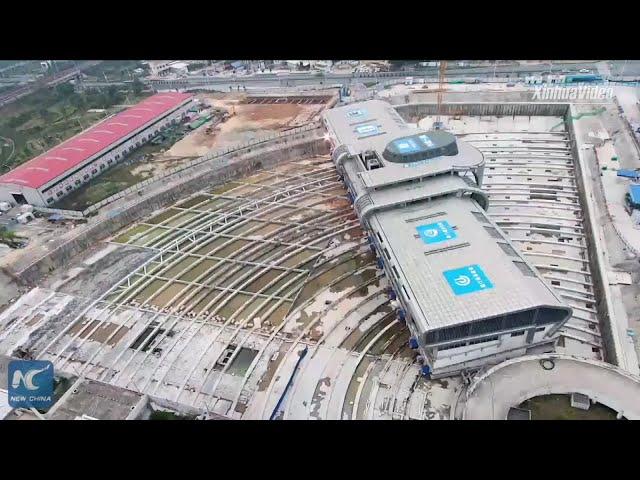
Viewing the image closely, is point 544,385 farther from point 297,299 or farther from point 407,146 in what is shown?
point 407,146

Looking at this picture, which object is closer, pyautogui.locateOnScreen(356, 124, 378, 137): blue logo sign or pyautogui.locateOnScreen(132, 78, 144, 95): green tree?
pyautogui.locateOnScreen(356, 124, 378, 137): blue logo sign

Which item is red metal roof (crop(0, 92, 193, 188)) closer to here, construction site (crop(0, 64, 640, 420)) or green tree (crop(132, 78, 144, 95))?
green tree (crop(132, 78, 144, 95))

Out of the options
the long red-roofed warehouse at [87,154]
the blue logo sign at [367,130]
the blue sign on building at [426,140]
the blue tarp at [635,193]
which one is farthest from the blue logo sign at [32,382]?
the blue tarp at [635,193]

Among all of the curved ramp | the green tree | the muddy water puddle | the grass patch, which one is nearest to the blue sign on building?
the curved ramp

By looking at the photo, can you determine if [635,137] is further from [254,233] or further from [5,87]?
[5,87]

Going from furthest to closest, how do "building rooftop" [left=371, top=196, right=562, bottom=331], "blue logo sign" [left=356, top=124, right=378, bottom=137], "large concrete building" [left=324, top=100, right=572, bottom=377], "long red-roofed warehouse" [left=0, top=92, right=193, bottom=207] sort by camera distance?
"long red-roofed warehouse" [left=0, top=92, right=193, bottom=207] → "blue logo sign" [left=356, top=124, right=378, bottom=137] → "large concrete building" [left=324, top=100, right=572, bottom=377] → "building rooftop" [left=371, top=196, right=562, bottom=331]

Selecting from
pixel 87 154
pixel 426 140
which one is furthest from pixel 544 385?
pixel 87 154

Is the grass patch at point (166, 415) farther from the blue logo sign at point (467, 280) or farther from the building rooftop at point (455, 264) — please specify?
the blue logo sign at point (467, 280)
